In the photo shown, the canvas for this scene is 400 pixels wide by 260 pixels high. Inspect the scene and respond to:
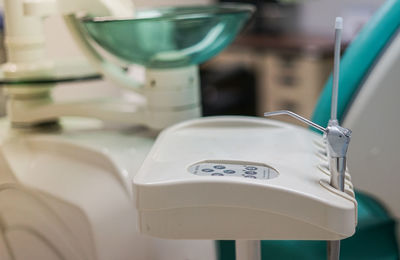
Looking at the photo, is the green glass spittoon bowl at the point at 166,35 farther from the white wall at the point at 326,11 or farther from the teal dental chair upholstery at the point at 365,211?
the white wall at the point at 326,11

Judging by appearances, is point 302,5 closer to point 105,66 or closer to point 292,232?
point 105,66

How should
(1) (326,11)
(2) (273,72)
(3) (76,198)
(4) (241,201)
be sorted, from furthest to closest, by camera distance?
(1) (326,11), (2) (273,72), (3) (76,198), (4) (241,201)

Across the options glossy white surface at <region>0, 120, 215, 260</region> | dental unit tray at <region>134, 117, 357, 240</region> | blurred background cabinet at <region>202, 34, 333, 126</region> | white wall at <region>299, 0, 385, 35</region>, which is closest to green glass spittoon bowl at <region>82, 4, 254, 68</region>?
glossy white surface at <region>0, 120, 215, 260</region>

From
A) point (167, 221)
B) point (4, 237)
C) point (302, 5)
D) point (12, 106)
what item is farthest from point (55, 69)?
point (302, 5)

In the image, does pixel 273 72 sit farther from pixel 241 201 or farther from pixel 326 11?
pixel 241 201

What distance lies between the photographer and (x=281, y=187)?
0.57 m

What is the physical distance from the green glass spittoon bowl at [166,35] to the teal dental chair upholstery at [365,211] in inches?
8.1

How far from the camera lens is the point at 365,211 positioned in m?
0.89

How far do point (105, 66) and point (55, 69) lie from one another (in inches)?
6.2

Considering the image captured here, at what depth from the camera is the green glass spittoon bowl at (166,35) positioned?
2.85ft

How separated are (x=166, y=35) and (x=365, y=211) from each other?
0.43m

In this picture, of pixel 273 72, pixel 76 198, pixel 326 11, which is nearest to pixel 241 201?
pixel 76 198

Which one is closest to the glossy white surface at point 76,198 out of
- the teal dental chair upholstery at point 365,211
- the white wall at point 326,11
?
the teal dental chair upholstery at point 365,211

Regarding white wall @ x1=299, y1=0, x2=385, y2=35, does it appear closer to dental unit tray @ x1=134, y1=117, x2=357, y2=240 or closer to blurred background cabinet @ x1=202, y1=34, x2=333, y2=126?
blurred background cabinet @ x1=202, y1=34, x2=333, y2=126
